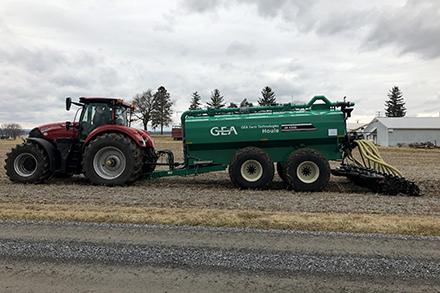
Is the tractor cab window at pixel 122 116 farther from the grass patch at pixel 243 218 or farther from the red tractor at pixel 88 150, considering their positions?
the grass patch at pixel 243 218

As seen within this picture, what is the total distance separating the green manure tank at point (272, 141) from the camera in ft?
36.4

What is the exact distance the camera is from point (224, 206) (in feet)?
29.2

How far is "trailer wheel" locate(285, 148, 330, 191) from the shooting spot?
11008 millimetres

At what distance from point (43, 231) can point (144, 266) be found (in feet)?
7.79

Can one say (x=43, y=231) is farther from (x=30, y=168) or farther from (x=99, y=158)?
(x=30, y=168)

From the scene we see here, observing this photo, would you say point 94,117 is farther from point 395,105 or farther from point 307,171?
point 395,105

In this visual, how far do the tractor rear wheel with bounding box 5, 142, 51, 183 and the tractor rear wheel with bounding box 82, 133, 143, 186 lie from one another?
4.22ft

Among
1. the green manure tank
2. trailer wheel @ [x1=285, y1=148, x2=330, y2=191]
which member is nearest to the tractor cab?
the green manure tank

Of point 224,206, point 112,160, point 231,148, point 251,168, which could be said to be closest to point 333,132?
point 251,168

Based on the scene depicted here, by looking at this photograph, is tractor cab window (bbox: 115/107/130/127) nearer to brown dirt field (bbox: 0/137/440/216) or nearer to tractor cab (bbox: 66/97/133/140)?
tractor cab (bbox: 66/97/133/140)

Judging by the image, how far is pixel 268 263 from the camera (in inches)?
198

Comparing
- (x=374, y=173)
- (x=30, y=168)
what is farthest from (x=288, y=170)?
(x=30, y=168)

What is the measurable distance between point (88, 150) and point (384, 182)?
8.28 m

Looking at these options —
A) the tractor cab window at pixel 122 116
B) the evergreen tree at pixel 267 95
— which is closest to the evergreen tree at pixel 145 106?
the evergreen tree at pixel 267 95
